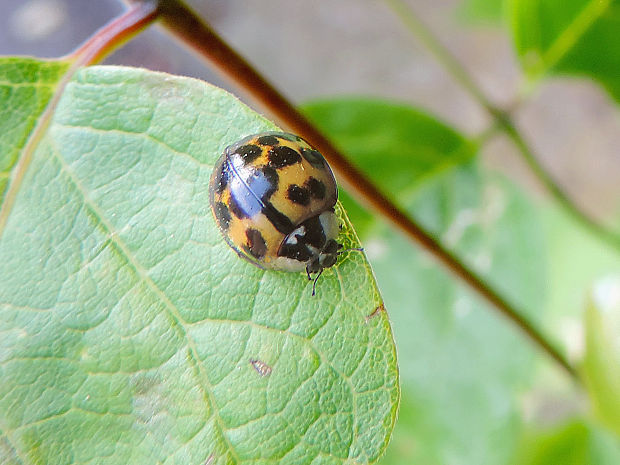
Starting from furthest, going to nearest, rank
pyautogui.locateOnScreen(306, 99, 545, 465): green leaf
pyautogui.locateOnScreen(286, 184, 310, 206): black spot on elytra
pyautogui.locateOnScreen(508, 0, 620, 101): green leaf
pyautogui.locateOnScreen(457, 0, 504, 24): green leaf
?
pyautogui.locateOnScreen(457, 0, 504, 24): green leaf, pyautogui.locateOnScreen(306, 99, 545, 465): green leaf, pyautogui.locateOnScreen(508, 0, 620, 101): green leaf, pyautogui.locateOnScreen(286, 184, 310, 206): black spot on elytra

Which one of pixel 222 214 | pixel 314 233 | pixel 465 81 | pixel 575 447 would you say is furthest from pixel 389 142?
pixel 575 447

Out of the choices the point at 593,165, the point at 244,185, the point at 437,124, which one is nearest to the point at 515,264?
the point at 437,124

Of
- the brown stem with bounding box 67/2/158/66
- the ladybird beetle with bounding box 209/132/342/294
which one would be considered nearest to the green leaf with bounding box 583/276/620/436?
the ladybird beetle with bounding box 209/132/342/294

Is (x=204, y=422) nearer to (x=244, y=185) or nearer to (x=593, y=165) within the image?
(x=244, y=185)

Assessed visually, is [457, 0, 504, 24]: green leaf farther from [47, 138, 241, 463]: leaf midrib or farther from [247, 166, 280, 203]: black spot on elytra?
[47, 138, 241, 463]: leaf midrib

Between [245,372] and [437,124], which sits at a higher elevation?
[245,372]

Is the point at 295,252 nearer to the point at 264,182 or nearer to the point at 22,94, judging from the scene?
the point at 264,182

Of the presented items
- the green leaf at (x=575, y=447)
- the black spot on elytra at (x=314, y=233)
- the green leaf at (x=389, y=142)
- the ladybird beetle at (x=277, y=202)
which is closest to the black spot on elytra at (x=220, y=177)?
the ladybird beetle at (x=277, y=202)
